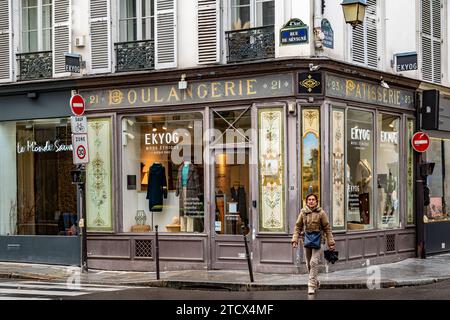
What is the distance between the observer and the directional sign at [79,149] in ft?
60.7

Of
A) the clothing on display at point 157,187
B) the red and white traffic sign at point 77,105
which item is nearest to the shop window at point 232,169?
the clothing on display at point 157,187

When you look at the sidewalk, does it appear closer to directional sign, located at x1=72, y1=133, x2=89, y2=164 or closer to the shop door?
the shop door

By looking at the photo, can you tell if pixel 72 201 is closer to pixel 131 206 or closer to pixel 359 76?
pixel 131 206

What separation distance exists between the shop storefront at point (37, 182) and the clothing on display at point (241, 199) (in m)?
4.12

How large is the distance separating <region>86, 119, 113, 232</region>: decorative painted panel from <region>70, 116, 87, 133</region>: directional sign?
1.01 meters

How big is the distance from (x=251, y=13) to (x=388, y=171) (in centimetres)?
527

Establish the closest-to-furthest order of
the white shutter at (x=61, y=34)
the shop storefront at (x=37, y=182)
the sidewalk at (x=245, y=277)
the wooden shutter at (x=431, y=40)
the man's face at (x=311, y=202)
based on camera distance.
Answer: the man's face at (x=311, y=202) → the sidewalk at (x=245, y=277) → the white shutter at (x=61, y=34) → the shop storefront at (x=37, y=182) → the wooden shutter at (x=431, y=40)

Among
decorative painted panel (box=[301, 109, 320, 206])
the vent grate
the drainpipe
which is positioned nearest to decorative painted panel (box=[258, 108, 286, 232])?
decorative painted panel (box=[301, 109, 320, 206])

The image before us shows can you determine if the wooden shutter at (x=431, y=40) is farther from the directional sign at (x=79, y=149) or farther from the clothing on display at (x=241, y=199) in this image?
the directional sign at (x=79, y=149)

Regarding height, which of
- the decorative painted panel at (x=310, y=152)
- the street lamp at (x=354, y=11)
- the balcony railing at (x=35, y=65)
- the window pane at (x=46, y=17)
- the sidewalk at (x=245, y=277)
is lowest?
the sidewalk at (x=245, y=277)

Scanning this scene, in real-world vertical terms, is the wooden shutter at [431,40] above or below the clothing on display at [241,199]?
above

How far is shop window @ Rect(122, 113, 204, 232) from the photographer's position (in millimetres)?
18984

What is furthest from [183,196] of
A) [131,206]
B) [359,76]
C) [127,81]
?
[359,76]

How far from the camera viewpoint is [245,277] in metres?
17.1
